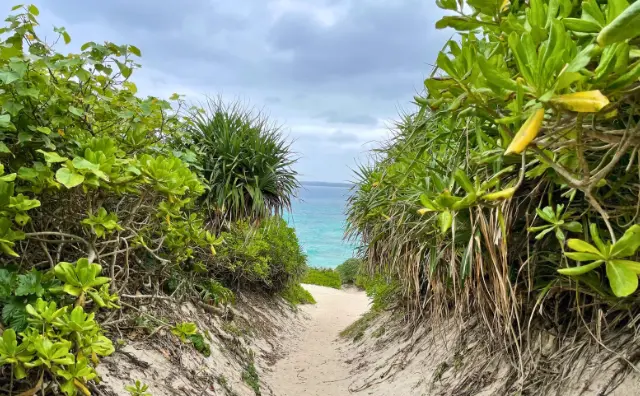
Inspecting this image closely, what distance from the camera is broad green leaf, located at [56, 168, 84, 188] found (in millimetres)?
1567

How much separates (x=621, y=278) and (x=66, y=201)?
2418mm

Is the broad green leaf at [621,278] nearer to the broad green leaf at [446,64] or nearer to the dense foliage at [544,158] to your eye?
the dense foliage at [544,158]

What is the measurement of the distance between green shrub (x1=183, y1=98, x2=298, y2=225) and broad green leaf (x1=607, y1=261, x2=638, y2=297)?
165 inches

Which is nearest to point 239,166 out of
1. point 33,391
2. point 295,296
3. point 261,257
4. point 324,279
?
point 261,257

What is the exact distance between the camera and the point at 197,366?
306cm

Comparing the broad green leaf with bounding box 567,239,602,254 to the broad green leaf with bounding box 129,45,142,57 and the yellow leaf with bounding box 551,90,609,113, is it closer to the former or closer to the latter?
the yellow leaf with bounding box 551,90,609,113

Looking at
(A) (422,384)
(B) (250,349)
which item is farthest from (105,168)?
(B) (250,349)

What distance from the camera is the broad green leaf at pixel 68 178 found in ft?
5.14

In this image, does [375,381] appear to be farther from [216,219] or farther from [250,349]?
[216,219]

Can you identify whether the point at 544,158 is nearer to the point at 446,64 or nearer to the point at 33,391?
the point at 446,64

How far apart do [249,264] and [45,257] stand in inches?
179

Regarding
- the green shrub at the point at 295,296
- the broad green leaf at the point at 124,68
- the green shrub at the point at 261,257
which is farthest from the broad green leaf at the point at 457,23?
the green shrub at the point at 295,296

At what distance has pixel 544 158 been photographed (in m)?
1.01

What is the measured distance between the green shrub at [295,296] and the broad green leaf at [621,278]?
27.8 feet
